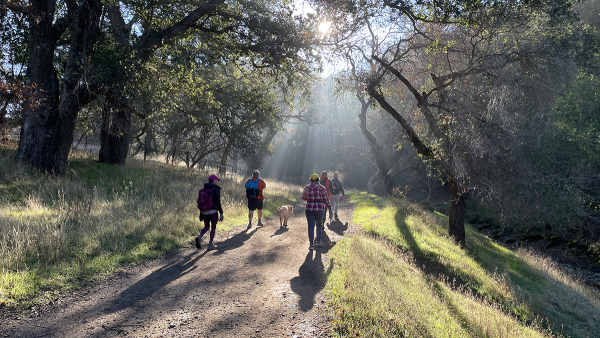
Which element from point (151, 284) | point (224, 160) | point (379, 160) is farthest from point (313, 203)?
point (379, 160)

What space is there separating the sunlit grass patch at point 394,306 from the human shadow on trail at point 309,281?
195 mm

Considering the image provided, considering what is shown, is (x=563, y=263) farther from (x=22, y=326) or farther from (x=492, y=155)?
(x=22, y=326)

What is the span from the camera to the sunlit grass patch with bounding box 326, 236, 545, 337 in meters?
4.30

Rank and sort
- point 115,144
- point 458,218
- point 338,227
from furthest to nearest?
point 115,144, point 458,218, point 338,227

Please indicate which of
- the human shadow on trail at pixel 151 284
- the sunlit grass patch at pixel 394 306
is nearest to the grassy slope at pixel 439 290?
the sunlit grass patch at pixel 394 306

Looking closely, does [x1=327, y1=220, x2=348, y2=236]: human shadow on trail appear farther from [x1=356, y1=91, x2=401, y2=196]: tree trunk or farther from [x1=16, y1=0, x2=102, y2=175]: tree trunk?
[x1=356, y1=91, x2=401, y2=196]: tree trunk

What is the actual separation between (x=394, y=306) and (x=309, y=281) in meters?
1.68

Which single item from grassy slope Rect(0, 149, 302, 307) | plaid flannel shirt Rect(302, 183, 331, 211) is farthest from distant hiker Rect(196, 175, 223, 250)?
plaid flannel shirt Rect(302, 183, 331, 211)

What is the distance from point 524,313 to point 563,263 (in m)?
11.8

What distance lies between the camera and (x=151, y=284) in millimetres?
5414

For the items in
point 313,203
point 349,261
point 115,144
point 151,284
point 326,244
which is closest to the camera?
point 151,284

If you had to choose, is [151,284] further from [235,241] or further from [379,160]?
[379,160]

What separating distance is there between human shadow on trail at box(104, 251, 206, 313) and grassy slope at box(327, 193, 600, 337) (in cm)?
297

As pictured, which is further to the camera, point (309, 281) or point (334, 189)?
point (334, 189)
